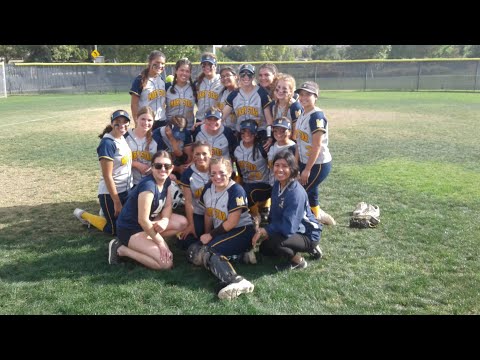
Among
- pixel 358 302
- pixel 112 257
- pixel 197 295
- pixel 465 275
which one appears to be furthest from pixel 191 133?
pixel 465 275

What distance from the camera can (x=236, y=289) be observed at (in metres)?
3.88

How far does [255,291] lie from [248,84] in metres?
2.82

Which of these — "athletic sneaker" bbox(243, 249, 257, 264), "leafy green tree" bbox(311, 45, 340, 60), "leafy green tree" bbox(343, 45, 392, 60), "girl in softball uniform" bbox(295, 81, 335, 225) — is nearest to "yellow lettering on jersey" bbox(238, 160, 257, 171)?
"girl in softball uniform" bbox(295, 81, 335, 225)

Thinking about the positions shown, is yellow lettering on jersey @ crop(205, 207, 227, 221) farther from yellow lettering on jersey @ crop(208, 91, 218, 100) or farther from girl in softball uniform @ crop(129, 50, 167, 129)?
yellow lettering on jersey @ crop(208, 91, 218, 100)

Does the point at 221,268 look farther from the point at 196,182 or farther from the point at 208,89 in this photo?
the point at 208,89

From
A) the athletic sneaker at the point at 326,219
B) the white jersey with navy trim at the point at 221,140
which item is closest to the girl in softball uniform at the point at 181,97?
the white jersey with navy trim at the point at 221,140

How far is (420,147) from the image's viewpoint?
429 inches

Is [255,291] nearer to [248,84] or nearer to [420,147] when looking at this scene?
[248,84]

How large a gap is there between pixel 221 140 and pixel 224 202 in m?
1.22

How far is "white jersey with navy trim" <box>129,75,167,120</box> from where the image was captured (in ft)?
20.0

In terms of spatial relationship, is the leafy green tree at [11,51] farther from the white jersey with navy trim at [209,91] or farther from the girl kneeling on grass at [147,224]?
the girl kneeling on grass at [147,224]

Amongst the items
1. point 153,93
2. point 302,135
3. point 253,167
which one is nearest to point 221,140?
point 253,167

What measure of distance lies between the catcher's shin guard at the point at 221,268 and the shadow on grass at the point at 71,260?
0.11 meters

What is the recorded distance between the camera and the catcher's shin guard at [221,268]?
404 centimetres
